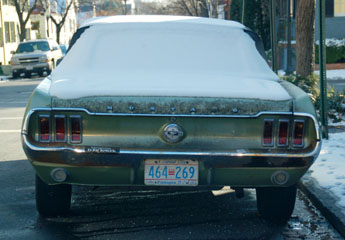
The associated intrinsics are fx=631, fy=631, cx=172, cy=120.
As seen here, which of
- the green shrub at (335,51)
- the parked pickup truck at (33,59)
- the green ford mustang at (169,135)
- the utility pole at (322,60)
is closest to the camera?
the green ford mustang at (169,135)

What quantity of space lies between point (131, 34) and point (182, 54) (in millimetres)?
552

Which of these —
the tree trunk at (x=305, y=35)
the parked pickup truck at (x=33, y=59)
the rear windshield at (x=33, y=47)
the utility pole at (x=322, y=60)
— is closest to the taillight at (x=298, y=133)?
the utility pole at (x=322, y=60)

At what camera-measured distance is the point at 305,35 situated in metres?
13.8

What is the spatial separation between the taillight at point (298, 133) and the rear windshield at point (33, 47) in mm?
26757

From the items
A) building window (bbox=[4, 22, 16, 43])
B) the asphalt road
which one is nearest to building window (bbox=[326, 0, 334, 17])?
the asphalt road

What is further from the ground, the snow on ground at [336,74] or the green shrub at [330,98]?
the green shrub at [330,98]

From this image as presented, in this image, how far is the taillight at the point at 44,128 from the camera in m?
4.49

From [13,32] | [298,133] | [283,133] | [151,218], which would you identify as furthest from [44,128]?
[13,32]

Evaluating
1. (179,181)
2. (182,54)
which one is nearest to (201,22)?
(182,54)

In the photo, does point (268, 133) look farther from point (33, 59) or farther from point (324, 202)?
point (33, 59)

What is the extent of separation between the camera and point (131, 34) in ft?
19.4

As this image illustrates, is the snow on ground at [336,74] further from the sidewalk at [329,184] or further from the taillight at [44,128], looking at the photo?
the taillight at [44,128]

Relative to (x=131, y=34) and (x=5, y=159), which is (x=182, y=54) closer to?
(x=131, y=34)

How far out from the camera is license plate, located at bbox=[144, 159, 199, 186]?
4508mm
